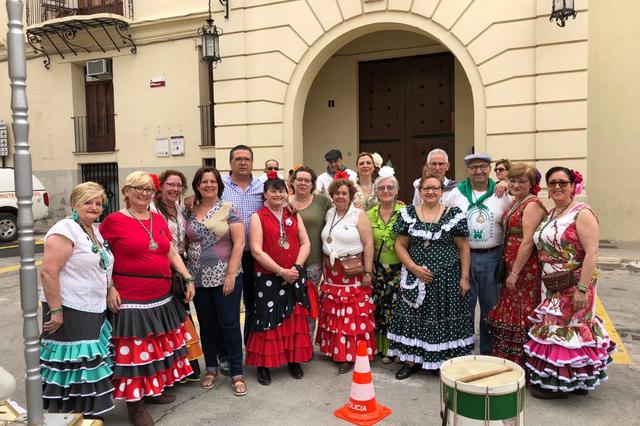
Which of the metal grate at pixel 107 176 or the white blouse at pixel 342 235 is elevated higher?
the metal grate at pixel 107 176

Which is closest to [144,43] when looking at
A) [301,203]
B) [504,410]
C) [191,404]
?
[301,203]

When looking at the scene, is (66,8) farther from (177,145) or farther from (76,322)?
(76,322)

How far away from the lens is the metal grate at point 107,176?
14.9m

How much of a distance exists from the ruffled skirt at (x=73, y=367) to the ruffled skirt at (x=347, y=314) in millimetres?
1983

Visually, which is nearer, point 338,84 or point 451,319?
point 451,319

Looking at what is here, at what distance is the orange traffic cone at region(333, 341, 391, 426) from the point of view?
11.5ft

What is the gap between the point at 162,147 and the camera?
13.9 meters

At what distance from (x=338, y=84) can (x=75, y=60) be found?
7641 mm

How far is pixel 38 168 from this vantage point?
15.6 m

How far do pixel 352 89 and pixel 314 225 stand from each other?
8.68 meters

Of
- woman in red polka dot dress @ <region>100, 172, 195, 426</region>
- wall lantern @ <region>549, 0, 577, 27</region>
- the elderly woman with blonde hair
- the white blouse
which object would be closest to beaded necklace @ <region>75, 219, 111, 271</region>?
the elderly woman with blonde hair

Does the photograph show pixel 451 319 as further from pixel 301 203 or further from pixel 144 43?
pixel 144 43

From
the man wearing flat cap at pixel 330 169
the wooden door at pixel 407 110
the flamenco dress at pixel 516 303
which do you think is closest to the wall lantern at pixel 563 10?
the wooden door at pixel 407 110

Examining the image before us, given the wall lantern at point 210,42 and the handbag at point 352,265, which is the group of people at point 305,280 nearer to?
the handbag at point 352,265
